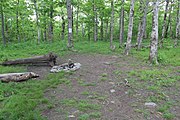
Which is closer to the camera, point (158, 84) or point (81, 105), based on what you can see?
point (81, 105)

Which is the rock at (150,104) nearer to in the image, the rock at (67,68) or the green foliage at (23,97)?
the green foliage at (23,97)

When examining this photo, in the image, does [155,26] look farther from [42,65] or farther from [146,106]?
[42,65]

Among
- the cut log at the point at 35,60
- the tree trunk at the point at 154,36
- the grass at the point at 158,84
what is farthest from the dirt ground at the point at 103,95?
the tree trunk at the point at 154,36

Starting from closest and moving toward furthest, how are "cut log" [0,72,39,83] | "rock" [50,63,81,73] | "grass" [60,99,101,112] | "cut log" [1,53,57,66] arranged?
"grass" [60,99,101,112], "cut log" [0,72,39,83], "rock" [50,63,81,73], "cut log" [1,53,57,66]

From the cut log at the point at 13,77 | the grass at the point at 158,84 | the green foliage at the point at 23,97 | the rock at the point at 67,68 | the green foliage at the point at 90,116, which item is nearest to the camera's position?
the green foliage at the point at 90,116

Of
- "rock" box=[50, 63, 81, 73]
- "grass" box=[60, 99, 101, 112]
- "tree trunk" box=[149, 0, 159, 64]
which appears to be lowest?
"grass" box=[60, 99, 101, 112]

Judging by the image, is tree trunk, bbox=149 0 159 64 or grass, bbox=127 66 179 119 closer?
grass, bbox=127 66 179 119

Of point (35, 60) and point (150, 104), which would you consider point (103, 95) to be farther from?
point (35, 60)

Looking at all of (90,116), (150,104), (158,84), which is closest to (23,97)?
(90,116)

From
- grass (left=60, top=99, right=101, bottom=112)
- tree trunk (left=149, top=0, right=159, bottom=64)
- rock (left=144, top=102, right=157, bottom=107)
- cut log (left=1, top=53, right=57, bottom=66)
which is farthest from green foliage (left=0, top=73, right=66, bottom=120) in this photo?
tree trunk (left=149, top=0, right=159, bottom=64)

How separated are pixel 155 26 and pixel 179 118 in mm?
6361

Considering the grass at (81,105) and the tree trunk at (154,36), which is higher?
the tree trunk at (154,36)

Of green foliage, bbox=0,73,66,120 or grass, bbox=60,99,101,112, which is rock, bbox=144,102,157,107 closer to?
grass, bbox=60,99,101,112

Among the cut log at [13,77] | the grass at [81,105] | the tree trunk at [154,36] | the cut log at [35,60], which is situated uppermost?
the tree trunk at [154,36]
